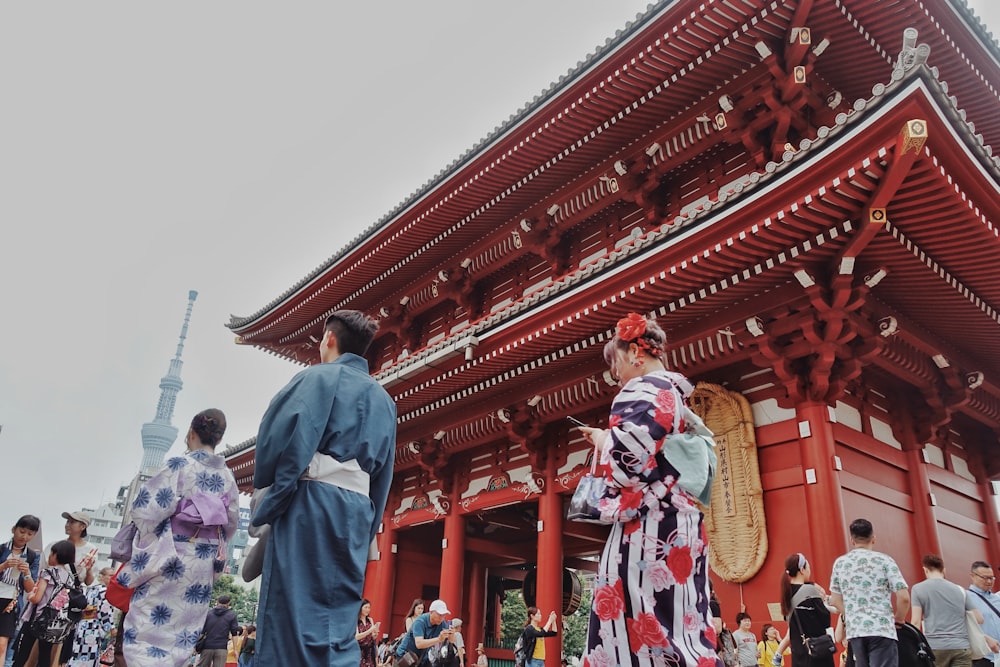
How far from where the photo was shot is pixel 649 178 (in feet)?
34.4

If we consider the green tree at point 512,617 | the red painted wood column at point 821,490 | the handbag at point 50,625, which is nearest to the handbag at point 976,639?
the red painted wood column at point 821,490

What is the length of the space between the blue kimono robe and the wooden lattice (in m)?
5.46

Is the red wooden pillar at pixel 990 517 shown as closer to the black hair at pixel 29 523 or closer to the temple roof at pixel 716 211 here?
the temple roof at pixel 716 211

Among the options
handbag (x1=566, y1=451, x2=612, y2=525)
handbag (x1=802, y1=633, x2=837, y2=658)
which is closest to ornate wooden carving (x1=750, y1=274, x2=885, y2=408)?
handbag (x1=802, y1=633, x2=837, y2=658)

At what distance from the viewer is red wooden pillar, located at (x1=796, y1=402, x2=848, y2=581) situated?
6.89 meters

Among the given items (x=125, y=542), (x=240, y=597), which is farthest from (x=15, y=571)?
(x=240, y=597)

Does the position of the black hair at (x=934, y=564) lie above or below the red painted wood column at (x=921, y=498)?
below

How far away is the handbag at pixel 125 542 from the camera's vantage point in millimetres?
3697

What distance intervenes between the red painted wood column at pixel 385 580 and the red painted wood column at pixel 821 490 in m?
7.74

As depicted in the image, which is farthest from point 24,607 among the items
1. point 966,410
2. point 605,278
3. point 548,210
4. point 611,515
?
point 966,410

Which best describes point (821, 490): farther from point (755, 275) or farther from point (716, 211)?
point (716, 211)

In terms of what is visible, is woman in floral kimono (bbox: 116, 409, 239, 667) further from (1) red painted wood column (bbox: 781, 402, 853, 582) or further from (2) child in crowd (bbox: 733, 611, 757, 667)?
(1) red painted wood column (bbox: 781, 402, 853, 582)

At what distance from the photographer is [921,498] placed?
8.55 m

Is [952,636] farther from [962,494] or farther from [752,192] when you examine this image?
[962,494]
